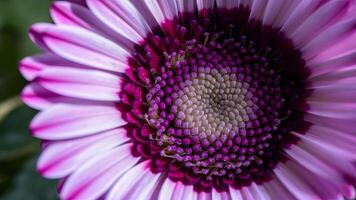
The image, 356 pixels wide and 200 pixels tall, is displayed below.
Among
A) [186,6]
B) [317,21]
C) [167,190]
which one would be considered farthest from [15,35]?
[317,21]

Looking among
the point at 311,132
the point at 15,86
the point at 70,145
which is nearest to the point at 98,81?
the point at 70,145

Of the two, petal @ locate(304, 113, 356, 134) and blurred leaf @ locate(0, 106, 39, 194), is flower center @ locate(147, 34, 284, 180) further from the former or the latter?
blurred leaf @ locate(0, 106, 39, 194)

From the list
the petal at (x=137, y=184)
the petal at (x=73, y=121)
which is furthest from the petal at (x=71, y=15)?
the petal at (x=137, y=184)

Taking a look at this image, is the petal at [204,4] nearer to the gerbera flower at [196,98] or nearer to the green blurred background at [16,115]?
the gerbera flower at [196,98]

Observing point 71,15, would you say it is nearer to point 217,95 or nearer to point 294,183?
point 217,95

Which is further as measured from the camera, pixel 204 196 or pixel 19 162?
pixel 19 162

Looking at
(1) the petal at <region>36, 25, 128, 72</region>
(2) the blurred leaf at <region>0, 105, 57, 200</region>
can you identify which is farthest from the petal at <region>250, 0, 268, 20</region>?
(2) the blurred leaf at <region>0, 105, 57, 200</region>
